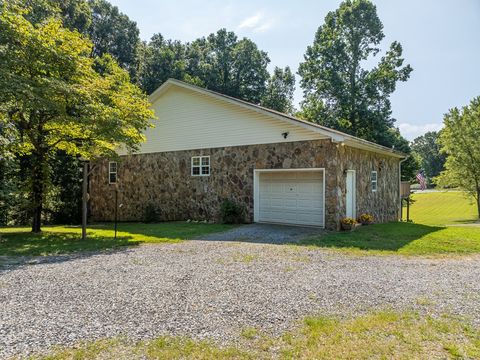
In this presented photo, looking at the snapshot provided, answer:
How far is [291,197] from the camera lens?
43.0 feet

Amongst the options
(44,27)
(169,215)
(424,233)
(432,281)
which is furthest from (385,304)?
(169,215)

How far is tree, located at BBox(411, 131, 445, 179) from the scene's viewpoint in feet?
263

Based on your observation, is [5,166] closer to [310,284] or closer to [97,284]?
[97,284]

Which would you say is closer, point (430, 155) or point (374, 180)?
point (374, 180)

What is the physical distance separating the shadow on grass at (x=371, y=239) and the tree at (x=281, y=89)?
25.3 metres

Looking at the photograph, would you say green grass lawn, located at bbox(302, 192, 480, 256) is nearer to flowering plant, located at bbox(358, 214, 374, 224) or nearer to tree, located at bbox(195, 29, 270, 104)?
flowering plant, located at bbox(358, 214, 374, 224)

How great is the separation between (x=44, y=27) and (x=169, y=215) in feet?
30.4

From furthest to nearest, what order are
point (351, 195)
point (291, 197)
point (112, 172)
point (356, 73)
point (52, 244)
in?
point (356, 73), point (112, 172), point (291, 197), point (351, 195), point (52, 244)

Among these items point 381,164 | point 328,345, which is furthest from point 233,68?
point 328,345

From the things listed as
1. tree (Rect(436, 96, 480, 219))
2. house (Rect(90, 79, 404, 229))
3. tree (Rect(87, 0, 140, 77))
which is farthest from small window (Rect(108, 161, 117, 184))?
tree (Rect(436, 96, 480, 219))

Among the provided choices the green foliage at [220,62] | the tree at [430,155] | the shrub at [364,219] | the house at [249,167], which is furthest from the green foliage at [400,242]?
the tree at [430,155]

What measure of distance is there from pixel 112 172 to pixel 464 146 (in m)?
25.6

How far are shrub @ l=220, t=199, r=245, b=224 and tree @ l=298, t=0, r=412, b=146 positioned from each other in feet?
56.1

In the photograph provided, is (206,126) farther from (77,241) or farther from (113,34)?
(113,34)
